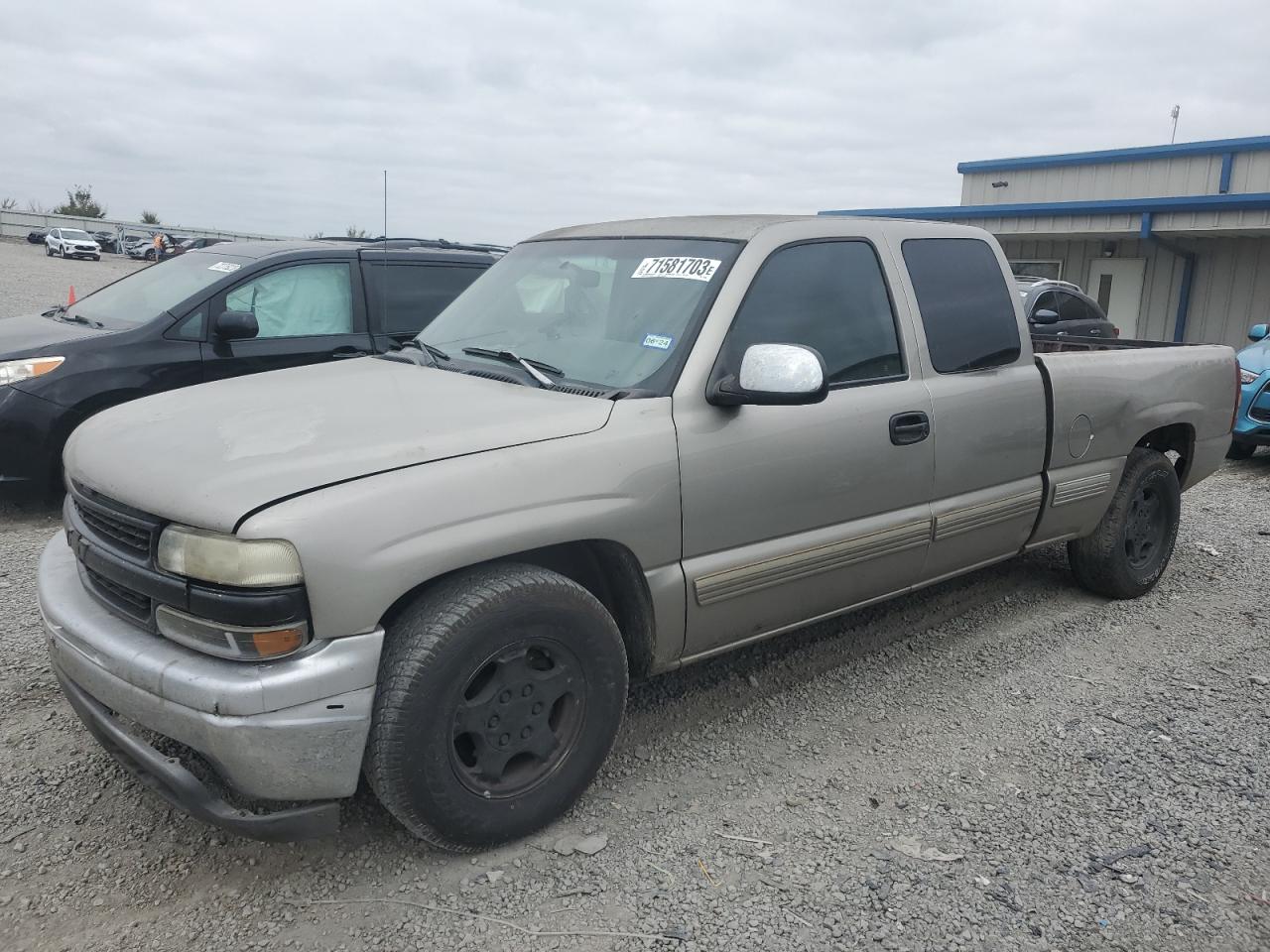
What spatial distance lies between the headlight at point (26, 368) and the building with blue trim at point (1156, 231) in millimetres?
13491

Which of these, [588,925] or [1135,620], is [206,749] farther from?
[1135,620]

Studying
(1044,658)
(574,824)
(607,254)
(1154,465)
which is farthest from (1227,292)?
(574,824)

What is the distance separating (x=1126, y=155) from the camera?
58.2 ft

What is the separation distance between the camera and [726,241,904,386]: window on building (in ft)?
11.4

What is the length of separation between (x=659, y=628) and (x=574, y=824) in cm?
65

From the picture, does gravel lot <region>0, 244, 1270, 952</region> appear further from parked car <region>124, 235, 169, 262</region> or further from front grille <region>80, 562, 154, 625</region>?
parked car <region>124, 235, 169, 262</region>

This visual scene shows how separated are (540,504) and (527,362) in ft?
2.66

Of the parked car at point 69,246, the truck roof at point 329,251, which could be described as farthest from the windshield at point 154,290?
the parked car at point 69,246

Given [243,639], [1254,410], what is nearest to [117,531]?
[243,639]

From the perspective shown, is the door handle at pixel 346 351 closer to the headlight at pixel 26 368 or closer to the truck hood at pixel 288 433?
the headlight at pixel 26 368

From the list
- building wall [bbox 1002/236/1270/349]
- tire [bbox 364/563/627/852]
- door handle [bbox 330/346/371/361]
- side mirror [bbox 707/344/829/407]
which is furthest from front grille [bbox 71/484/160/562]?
building wall [bbox 1002/236/1270/349]

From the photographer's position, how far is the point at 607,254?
384 cm

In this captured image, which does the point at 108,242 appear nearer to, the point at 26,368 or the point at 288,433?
the point at 26,368

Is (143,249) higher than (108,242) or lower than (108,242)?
lower
